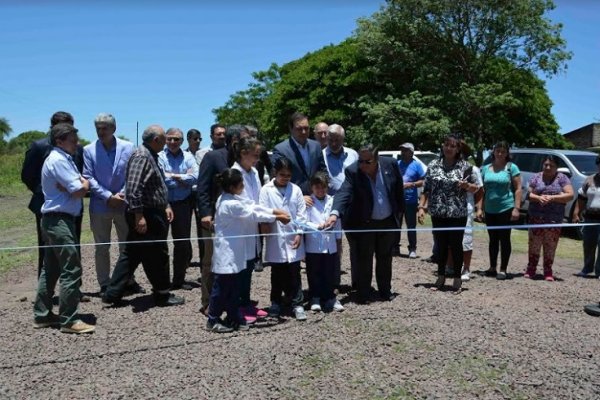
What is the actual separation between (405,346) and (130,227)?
3.09m

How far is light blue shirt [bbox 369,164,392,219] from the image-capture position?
20.6 ft

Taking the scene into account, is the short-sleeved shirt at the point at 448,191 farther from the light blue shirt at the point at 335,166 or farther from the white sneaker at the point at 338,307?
the white sneaker at the point at 338,307

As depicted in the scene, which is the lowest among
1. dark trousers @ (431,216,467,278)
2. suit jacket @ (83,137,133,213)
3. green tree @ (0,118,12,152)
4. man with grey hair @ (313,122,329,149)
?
dark trousers @ (431,216,467,278)

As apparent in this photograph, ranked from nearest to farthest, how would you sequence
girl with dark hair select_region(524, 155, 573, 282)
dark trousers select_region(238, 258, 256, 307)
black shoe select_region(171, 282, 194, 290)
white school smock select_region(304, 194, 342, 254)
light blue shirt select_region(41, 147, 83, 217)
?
light blue shirt select_region(41, 147, 83, 217) → dark trousers select_region(238, 258, 256, 307) → white school smock select_region(304, 194, 342, 254) → black shoe select_region(171, 282, 194, 290) → girl with dark hair select_region(524, 155, 573, 282)

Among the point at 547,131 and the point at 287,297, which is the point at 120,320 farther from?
the point at 547,131

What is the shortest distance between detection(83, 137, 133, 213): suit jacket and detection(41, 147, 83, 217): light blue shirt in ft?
3.02

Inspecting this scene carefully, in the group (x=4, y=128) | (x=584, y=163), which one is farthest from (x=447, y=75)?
(x=4, y=128)

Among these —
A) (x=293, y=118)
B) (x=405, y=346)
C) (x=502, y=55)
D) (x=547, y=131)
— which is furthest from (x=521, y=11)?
(x=405, y=346)

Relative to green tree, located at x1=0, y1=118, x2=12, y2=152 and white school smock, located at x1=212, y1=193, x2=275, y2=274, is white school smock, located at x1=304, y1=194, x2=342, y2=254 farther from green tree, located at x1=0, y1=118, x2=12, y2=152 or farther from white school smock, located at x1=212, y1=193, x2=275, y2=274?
green tree, located at x1=0, y1=118, x2=12, y2=152

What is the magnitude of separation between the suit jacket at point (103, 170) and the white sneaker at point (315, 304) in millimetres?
2480

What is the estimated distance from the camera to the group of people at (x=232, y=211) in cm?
510

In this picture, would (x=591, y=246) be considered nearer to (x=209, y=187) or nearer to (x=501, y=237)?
(x=501, y=237)

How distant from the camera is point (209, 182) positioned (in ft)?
18.7

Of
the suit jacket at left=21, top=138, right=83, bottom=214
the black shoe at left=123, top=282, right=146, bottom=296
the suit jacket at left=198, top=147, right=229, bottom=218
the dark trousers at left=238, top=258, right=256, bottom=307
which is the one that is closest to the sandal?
the dark trousers at left=238, top=258, right=256, bottom=307
